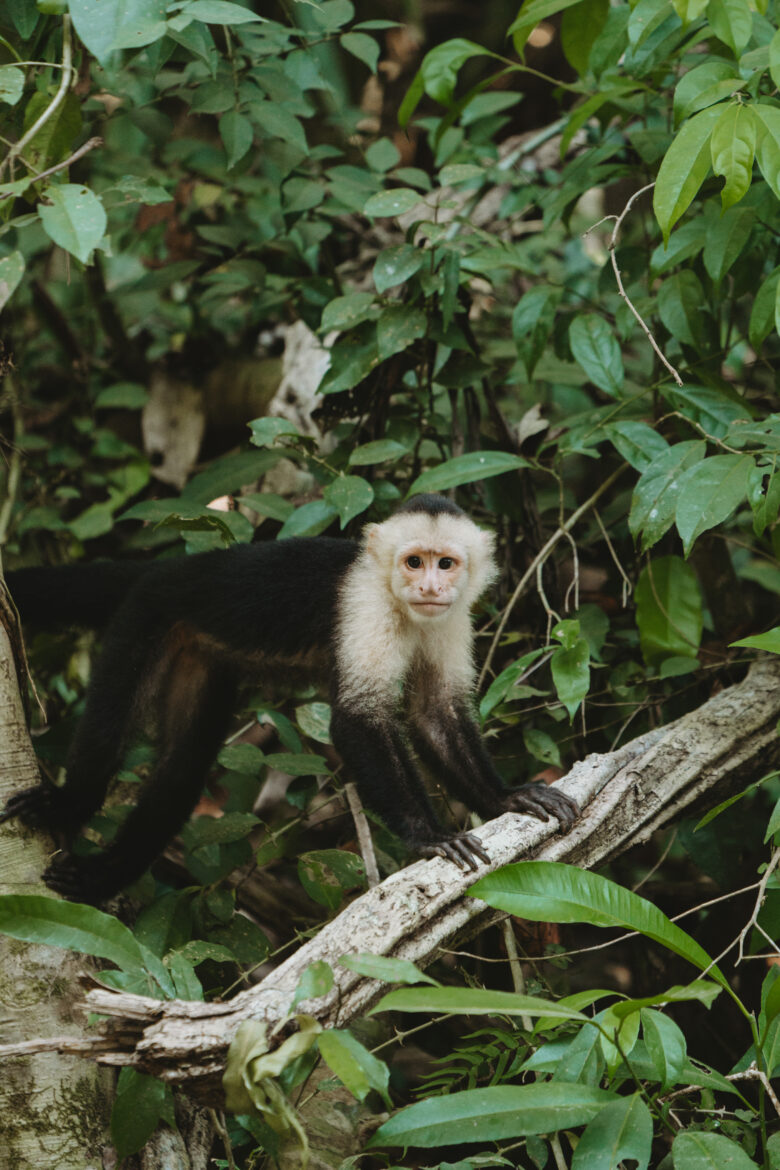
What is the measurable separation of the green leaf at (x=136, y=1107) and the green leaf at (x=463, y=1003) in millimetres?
664

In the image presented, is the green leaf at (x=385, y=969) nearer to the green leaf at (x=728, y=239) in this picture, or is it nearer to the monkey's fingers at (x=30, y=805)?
the monkey's fingers at (x=30, y=805)

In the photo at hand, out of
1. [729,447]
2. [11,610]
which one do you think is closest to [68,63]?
[11,610]

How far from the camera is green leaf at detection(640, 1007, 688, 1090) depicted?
5.81 feet

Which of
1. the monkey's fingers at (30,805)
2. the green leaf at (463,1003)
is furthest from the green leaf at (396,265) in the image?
the green leaf at (463,1003)

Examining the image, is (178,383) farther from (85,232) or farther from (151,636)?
(85,232)

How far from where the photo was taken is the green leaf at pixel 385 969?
150 cm

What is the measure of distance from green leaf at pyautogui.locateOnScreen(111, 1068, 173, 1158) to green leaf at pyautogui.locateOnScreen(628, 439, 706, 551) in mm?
1645

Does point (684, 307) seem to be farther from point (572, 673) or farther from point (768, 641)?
point (768, 641)

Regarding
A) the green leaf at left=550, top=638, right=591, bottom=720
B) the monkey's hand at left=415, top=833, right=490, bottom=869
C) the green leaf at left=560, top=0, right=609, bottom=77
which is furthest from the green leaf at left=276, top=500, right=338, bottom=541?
the green leaf at left=560, top=0, right=609, bottom=77

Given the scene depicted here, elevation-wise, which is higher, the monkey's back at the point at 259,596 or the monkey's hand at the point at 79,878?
the monkey's back at the point at 259,596

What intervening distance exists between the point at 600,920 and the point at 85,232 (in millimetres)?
1609

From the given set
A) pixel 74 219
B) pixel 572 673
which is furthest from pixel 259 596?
pixel 74 219

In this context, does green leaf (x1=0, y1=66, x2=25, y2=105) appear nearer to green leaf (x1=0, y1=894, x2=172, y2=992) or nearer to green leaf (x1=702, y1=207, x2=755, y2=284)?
green leaf (x1=0, y1=894, x2=172, y2=992)

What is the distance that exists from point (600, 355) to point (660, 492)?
75 cm
